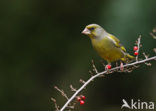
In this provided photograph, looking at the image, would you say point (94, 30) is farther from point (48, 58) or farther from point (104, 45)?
point (48, 58)

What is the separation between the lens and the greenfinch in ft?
13.2

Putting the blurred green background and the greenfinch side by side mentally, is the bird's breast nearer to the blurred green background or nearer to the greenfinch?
the greenfinch

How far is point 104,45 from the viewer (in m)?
4.24

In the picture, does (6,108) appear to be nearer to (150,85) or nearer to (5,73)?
(5,73)

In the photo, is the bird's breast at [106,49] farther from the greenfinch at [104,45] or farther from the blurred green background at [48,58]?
the blurred green background at [48,58]

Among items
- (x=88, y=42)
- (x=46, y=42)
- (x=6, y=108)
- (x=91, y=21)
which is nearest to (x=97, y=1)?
(x=91, y=21)

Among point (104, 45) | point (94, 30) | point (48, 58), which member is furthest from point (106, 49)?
point (48, 58)

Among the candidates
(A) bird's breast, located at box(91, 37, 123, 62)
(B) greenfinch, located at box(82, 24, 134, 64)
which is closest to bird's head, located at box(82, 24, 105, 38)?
(B) greenfinch, located at box(82, 24, 134, 64)

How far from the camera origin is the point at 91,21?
27.6ft

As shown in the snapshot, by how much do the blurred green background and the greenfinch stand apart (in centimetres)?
382

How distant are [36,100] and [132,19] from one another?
363cm

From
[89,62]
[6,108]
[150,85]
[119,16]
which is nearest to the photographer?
[119,16]

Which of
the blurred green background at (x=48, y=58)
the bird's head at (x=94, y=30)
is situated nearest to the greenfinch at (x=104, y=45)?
the bird's head at (x=94, y=30)

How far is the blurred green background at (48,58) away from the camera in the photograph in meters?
8.62
